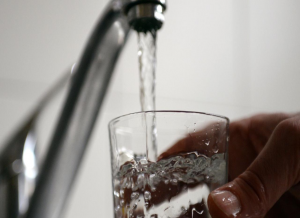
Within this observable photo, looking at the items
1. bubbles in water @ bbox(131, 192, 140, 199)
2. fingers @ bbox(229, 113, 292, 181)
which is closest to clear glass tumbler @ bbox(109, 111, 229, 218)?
bubbles in water @ bbox(131, 192, 140, 199)

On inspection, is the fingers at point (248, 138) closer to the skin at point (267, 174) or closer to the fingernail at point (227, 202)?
the skin at point (267, 174)

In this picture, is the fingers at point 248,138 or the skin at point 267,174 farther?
the fingers at point 248,138

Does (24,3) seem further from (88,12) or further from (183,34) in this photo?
(183,34)

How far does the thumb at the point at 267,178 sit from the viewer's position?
0.94 feet

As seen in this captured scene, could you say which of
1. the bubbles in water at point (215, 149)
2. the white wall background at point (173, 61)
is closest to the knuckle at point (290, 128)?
the bubbles in water at point (215, 149)

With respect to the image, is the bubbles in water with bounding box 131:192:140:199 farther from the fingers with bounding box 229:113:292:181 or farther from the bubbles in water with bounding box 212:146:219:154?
the fingers with bounding box 229:113:292:181

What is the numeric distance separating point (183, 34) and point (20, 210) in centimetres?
52

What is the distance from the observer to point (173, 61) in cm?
71

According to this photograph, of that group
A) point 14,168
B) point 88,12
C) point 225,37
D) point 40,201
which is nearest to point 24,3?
point 88,12

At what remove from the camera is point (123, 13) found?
0.27 metres

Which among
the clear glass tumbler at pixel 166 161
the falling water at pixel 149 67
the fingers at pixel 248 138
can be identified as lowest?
the fingers at pixel 248 138

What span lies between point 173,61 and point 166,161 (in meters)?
0.48

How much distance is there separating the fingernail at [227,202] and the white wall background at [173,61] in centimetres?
34

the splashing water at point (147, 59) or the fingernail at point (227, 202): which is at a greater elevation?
the splashing water at point (147, 59)
